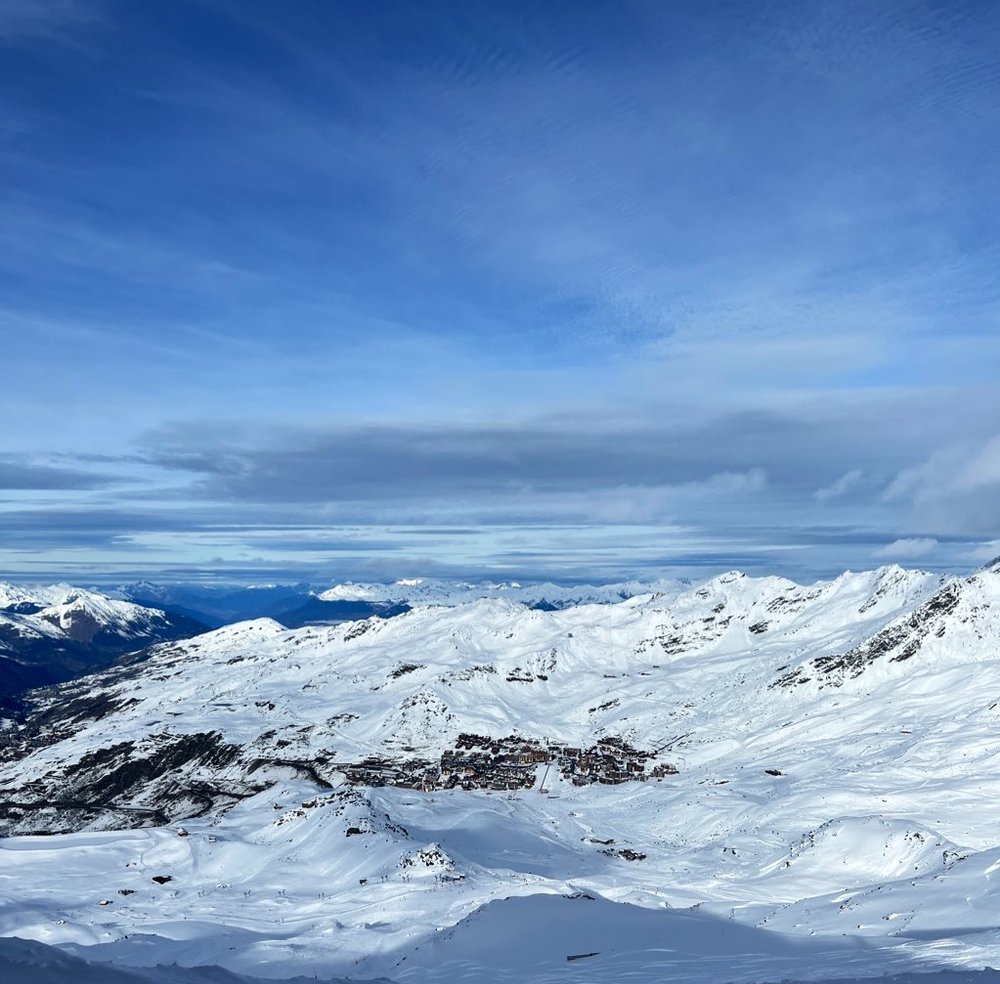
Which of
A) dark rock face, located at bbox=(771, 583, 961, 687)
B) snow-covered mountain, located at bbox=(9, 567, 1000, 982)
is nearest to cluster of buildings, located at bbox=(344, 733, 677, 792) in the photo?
snow-covered mountain, located at bbox=(9, 567, 1000, 982)

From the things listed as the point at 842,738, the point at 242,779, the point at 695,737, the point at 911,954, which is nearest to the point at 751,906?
the point at 911,954

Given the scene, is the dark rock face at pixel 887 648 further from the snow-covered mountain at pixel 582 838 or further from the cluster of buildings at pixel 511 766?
the cluster of buildings at pixel 511 766

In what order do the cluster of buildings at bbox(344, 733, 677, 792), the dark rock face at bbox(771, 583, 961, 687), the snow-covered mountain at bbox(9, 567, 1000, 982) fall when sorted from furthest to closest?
1. the dark rock face at bbox(771, 583, 961, 687)
2. the cluster of buildings at bbox(344, 733, 677, 792)
3. the snow-covered mountain at bbox(9, 567, 1000, 982)

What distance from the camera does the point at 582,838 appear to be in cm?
8275

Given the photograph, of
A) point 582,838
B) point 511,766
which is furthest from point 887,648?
point 582,838

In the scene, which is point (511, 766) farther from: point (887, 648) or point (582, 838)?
point (887, 648)

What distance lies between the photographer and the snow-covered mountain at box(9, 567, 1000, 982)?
35.8 meters

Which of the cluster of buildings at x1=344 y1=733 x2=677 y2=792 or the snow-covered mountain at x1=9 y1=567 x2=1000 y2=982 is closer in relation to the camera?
the snow-covered mountain at x1=9 y1=567 x2=1000 y2=982

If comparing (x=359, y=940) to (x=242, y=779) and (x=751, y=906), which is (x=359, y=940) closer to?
(x=751, y=906)

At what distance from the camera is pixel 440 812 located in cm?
8769

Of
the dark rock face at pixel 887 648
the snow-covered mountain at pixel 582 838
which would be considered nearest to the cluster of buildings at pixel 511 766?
the snow-covered mountain at pixel 582 838

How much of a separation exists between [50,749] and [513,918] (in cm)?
19945

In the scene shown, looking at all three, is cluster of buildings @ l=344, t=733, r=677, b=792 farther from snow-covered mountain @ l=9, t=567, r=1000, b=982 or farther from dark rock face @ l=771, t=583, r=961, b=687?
dark rock face @ l=771, t=583, r=961, b=687

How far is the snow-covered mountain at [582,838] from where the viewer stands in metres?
35.8
